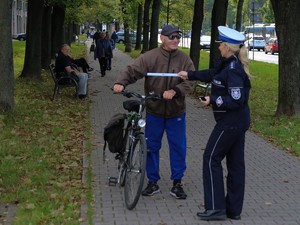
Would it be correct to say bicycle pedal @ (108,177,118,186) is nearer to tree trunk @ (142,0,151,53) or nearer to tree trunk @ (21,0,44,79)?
tree trunk @ (21,0,44,79)

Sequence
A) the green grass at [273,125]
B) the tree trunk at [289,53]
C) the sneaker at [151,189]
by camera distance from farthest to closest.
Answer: the tree trunk at [289,53]
the green grass at [273,125]
the sneaker at [151,189]

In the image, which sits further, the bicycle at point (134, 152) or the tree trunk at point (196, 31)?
the tree trunk at point (196, 31)

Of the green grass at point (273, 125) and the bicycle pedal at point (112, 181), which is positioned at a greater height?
the bicycle pedal at point (112, 181)

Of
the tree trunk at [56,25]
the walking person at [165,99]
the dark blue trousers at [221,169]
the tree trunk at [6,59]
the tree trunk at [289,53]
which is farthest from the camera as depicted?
the tree trunk at [56,25]

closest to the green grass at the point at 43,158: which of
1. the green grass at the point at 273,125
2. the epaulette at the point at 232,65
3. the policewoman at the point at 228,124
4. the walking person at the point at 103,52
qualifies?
the policewoman at the point at 228,124

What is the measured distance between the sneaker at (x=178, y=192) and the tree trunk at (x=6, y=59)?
6.39 m

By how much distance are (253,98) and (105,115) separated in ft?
20.0

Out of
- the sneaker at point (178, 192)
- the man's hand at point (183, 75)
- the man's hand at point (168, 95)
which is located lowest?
the sneaker at point (178, 192)

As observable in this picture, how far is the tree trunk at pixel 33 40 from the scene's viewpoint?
19.7 meters

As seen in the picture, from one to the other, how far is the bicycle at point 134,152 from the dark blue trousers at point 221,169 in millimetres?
663

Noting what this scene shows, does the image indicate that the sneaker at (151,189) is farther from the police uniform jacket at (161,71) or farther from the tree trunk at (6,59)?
the tree trunk at (6,59)

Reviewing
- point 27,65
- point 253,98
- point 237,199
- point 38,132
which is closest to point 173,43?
point 237,199

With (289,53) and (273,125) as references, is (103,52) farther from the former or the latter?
(273,125)

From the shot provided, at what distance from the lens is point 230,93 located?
5.56m
